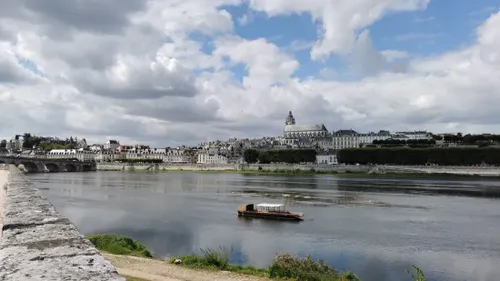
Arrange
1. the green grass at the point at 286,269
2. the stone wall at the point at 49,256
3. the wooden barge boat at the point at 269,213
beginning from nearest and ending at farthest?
the stone wall at the point at 49,256 → the green grass at the point at 286,269 → the wooden barge boat at the point at 269,213

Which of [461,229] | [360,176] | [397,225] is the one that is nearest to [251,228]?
[397,225]

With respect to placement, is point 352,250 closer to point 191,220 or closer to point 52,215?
point 191,220

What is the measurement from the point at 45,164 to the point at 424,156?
117 m

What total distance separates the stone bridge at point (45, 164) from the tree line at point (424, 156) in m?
92.2

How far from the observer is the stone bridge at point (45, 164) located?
132 m

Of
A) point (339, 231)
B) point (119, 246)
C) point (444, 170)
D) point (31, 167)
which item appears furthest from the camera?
point (31, 167)


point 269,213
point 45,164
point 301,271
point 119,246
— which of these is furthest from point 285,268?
point 45,164

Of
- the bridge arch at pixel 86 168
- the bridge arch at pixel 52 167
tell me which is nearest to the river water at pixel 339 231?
the bridge arch at pixel 52 167

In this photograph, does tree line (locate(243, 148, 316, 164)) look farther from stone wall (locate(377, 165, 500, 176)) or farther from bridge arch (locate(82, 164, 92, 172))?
bridge arch (locate(82, 164, 92, 172))

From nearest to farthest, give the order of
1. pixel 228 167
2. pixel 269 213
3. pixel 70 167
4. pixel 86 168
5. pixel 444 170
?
pixel 269 213 → pixel 444 170 → pixel 70 167 → pixel 228 167 → pixel 86 168

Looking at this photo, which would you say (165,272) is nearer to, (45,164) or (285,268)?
(285,268)

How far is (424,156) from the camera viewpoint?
129m

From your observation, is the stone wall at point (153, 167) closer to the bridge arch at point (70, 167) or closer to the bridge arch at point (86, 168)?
the bridge arch at point (86, 168)

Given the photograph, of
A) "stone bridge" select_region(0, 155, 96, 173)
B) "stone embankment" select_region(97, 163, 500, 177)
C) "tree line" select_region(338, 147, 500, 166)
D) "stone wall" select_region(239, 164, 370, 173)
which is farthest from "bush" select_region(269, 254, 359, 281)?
"stone bridge" select_region(0, 155, 96, 173)
